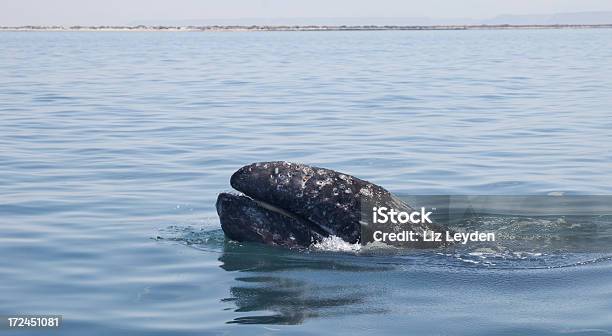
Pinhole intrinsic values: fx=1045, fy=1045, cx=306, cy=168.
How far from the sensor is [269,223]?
1405cm

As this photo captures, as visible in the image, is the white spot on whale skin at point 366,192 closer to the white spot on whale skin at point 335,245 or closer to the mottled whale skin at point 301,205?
the mottled whale skin at point 301,205

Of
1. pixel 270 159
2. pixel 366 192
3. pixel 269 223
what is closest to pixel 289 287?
pixel 269 223

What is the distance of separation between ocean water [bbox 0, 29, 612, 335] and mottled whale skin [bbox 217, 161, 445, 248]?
250 millimetres

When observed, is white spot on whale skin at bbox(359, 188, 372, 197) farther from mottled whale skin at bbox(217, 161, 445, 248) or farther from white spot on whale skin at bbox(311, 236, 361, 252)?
white spot on whale skin at bbox(311, 236, 361, 252)

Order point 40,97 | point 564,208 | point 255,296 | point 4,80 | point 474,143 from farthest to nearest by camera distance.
Result: 1. point 4,80
2. point 40,97
3. point 474,143
4. point 564,208
5. point 255,296

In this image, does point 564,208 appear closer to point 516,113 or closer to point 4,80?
point 516,113

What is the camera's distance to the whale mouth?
14.0 metres

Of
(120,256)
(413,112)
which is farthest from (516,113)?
(120,256)

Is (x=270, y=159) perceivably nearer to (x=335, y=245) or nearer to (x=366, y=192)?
(x=335, y=245)

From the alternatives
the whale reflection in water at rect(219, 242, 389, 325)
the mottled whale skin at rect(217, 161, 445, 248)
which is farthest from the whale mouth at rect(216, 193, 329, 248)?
the whale reflection in water at rect(219, 242, 389, 325)

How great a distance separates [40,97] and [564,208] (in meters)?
27.4

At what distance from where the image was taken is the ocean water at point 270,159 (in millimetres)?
11266

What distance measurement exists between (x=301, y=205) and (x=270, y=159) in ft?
30.4

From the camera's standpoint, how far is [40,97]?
40.3m
